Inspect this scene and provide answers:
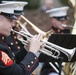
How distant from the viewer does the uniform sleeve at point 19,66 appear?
471cm

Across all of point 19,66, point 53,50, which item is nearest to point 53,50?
point 53,50

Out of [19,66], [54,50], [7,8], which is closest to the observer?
[19,66]

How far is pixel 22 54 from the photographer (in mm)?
5652

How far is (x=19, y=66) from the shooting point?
4.82 metres

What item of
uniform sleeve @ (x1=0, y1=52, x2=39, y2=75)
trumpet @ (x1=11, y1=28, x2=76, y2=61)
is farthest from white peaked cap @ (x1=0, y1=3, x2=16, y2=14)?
trumpet @ (x1=11, y1=28, x2=76, y2=61)

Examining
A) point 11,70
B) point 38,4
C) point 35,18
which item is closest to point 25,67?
point 11,70

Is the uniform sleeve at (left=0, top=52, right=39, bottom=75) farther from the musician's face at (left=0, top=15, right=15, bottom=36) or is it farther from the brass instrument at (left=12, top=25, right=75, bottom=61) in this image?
the brass instrument at (left=12, top=25, right=75, bottom=61)

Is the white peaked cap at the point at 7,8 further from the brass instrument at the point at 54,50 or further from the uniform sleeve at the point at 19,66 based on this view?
the brass instrument at the point at 54,50

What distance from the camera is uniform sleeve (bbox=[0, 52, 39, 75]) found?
4711mm

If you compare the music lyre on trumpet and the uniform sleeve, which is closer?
the uniform sleeve

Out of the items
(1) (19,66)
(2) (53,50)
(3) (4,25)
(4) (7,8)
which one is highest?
(4) (7,8)

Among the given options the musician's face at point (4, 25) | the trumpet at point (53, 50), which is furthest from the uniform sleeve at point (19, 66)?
the trumpet at point (53, 50)

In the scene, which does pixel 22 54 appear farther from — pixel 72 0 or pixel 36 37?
pixel 72 0

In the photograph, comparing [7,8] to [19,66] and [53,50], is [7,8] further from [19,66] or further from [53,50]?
[53,50]
